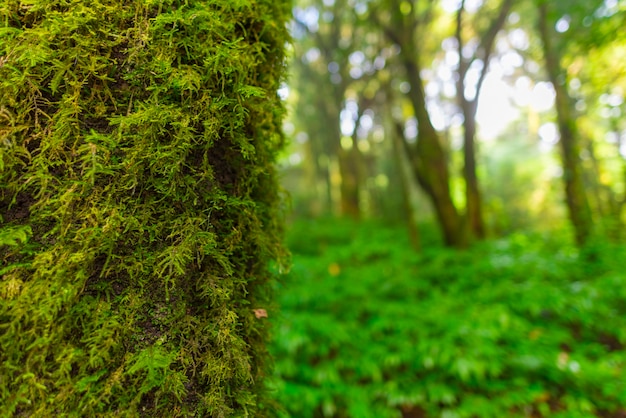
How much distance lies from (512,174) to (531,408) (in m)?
16.3

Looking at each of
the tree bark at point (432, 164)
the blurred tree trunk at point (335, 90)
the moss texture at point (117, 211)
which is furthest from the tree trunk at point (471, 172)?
the moss texture at point (117, 211)

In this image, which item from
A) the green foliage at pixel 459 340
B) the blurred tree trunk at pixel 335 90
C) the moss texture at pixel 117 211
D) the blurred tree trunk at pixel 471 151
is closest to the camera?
the moss texture at pixel 117 211

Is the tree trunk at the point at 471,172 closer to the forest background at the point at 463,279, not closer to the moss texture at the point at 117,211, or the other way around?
the forest background at the point at 463,279

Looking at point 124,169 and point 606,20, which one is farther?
point 606,20

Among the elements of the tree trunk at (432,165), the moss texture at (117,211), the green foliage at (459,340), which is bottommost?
the green foliage at (459,340)

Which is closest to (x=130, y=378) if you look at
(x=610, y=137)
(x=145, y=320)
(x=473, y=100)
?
(x=145, y=320)

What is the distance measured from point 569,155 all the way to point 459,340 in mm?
5166

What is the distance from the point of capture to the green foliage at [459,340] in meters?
2.87

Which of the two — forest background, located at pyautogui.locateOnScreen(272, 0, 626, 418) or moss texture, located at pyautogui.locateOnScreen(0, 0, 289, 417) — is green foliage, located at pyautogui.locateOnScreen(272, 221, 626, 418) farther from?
moss texture, located at pyautogui.locateOnScreen(0, 0, 289, 417)

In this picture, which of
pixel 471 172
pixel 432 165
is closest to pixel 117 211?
pixel 432 165

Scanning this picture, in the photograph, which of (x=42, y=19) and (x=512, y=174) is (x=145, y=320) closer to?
(x=42, y=19)

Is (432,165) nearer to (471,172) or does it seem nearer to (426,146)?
(426,146)

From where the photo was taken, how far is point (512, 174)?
16.7m

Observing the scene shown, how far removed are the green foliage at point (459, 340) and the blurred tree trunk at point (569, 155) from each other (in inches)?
39.6
